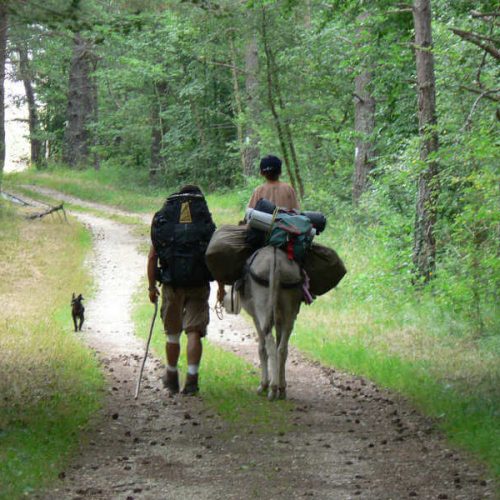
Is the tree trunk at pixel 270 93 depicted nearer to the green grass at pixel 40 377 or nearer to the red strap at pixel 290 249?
the green grass at pixel 40 377

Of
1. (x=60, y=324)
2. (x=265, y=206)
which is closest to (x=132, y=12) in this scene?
(x=265, y=206)

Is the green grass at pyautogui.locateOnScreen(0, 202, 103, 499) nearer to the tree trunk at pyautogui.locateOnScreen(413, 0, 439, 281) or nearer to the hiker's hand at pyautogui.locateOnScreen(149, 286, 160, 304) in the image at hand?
the hiker's hand at pyautogui.locateOnScreen(149, 286, 160, 304)

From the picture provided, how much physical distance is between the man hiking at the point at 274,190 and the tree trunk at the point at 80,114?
35.0 metres

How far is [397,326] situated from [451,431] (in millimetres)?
5347

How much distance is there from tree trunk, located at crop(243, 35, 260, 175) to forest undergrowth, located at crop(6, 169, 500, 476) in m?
7.84

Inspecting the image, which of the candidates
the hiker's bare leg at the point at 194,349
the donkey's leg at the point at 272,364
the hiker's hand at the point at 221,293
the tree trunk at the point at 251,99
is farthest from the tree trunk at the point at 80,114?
the donkey's leg at the point at 272,364

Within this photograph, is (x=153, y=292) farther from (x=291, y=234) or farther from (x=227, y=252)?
(x=291, y=234)

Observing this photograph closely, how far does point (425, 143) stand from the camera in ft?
46.2

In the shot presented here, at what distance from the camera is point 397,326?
1296 centimetres

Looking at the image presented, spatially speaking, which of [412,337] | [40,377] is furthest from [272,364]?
[412,337]

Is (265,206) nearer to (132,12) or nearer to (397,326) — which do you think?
(132,12)

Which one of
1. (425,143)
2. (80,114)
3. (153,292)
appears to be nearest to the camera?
(153,292)

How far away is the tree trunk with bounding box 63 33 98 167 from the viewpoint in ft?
145

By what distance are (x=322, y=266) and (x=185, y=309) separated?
1.57 m
